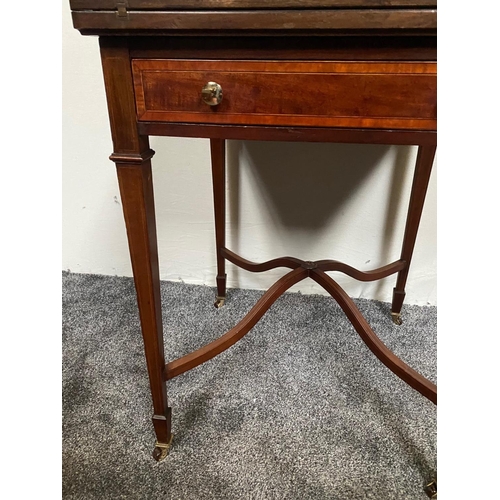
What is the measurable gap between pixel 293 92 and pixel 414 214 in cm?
60

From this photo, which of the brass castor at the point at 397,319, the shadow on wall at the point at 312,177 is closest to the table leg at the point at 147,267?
the shadow on wall at the point at 312,177

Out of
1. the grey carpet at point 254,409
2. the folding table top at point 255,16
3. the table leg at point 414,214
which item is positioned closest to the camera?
the folding table top at point 255,16

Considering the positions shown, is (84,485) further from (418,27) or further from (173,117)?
(418,27)

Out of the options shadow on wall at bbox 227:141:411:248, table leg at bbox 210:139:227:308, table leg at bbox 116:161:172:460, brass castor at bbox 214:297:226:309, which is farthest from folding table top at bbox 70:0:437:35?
brass castor at bbox 214:297:226:309

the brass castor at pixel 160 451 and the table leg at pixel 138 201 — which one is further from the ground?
the table leg at pixel 138 201

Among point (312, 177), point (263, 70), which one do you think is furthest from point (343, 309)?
point (263, 70)

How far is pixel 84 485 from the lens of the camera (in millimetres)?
686

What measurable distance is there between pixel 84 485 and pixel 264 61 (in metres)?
0.69

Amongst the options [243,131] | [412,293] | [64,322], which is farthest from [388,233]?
[64,322]

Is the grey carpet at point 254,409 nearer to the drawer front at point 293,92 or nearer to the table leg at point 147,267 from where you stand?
the table leg at point 147,267

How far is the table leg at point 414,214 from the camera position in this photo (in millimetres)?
919

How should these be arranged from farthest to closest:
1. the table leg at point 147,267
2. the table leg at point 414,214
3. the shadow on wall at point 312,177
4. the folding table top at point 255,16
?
the shadow on wall at point 312,177 → the table leg at point 414,214 → the table leg at point 147,267 → the folding table top at point 255,16

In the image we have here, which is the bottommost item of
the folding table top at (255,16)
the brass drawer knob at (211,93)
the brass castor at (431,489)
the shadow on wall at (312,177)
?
the brass castor at (431,489)

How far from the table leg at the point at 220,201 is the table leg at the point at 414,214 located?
0.44 metres
